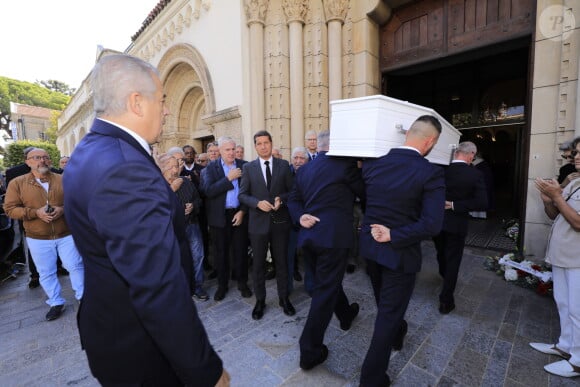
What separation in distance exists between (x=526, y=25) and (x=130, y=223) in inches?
213

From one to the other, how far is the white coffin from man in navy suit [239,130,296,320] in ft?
3.65

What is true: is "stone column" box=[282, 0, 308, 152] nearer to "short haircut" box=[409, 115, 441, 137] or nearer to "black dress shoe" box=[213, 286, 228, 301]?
"black dress shoe" box=[213, 286, 228, 301]

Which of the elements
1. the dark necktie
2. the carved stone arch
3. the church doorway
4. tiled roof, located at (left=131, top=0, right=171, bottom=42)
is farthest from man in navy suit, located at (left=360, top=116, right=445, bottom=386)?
tiled roof, located at (left=131, top=0, right=171, bottom=42)

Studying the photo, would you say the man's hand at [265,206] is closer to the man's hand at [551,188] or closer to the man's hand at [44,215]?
the man's hand at [551,188]

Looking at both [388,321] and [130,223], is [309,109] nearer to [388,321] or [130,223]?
[388,321]

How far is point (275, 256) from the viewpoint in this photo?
313cm

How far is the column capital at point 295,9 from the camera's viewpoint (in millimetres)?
4938

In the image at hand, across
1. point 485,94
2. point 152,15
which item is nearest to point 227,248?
point 485,94

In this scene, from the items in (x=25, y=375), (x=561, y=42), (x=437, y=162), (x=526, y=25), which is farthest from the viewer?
(x=526, y=25)

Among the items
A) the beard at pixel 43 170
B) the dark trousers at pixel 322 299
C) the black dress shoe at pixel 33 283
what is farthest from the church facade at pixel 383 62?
the black dress shoe at pixel 33 283

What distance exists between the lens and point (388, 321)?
191 centimetres

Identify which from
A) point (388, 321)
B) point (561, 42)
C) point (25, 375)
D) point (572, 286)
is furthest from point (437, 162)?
point (25, 375)

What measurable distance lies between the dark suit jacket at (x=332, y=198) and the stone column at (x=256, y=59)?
10.9 feet

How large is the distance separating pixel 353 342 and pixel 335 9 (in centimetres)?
515
